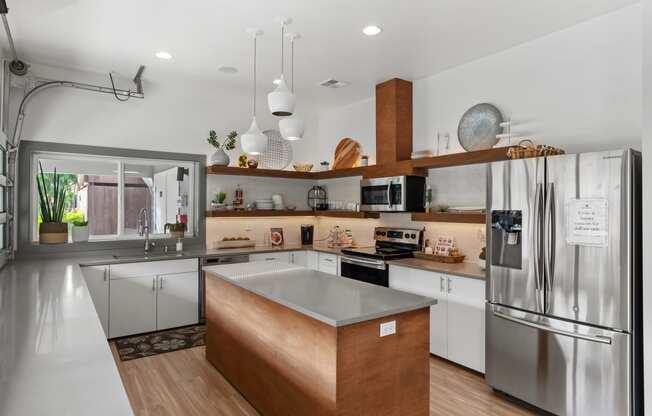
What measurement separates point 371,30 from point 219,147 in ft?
8.79

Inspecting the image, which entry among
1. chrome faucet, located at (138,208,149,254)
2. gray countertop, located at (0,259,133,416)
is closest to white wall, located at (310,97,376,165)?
chrome faucet, located at (138,208,149,254)

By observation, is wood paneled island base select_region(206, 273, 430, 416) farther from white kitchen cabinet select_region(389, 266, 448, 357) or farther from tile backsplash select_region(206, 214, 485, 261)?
tile backsplash select_region(206, 214, 485, 261)

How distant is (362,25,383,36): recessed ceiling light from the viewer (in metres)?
3.25

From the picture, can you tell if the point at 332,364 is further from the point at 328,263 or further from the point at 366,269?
the point at 328,263

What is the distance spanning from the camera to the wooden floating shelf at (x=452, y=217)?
146 inches

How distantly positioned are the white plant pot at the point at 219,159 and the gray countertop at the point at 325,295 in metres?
2.03

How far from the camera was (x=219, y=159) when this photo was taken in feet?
16.6

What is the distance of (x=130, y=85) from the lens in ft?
15.3

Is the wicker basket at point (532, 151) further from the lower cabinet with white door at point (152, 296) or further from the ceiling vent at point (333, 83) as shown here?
the lower cabinet with white door at point (152, 296)

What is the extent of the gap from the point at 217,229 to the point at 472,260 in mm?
3149

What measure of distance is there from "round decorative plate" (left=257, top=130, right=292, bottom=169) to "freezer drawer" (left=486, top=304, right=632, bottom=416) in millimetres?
3651

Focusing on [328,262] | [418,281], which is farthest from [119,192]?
[418,281]

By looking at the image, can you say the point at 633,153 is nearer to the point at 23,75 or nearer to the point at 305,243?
the point at 305,243

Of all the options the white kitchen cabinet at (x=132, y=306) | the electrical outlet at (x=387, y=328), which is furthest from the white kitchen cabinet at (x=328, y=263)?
the electrical outlet at (x=387, y=328)
